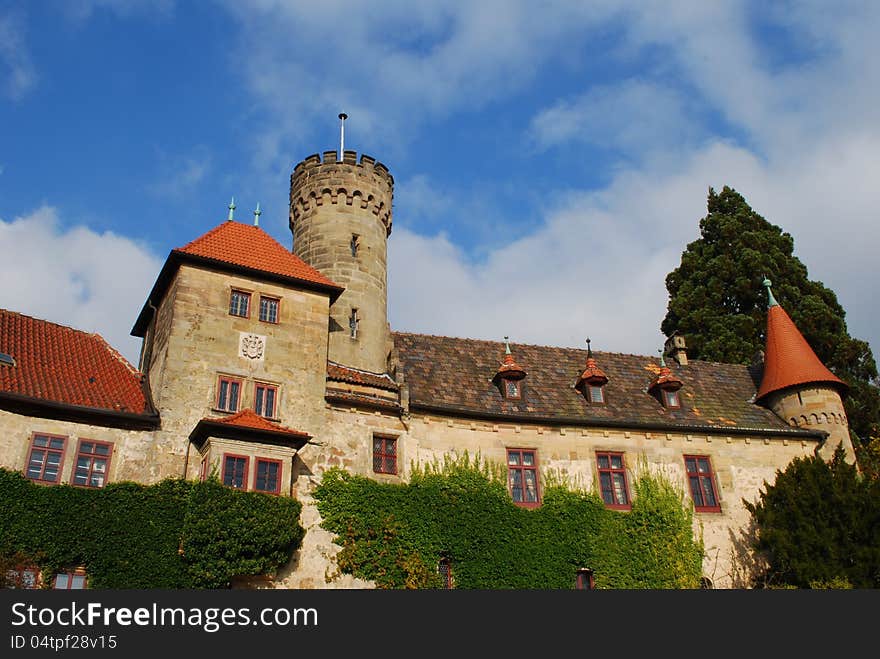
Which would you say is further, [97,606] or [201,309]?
[201,309]

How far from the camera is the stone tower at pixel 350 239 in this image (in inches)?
1066

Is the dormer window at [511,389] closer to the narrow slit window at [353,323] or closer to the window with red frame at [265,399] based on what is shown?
the narrow slit window at [353,323]

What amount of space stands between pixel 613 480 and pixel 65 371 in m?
16.3

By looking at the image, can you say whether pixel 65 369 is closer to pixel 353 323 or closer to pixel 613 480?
pixel 353 323

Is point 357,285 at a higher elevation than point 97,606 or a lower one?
higher

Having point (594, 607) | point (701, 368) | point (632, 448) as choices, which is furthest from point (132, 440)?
point (701, 368)

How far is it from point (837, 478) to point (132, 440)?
1954cm

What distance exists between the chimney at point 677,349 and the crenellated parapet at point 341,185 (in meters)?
12.2

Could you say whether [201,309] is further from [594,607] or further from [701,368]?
[701,368]

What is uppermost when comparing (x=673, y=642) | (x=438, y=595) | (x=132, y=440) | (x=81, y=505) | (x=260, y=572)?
(x=132, y=440)

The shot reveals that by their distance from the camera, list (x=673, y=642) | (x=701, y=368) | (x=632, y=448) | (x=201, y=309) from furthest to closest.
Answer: (x=701, y=368), (x=632, y=448), (x=201, y=309), (x=673, y=642)

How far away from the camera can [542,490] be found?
24656 mm

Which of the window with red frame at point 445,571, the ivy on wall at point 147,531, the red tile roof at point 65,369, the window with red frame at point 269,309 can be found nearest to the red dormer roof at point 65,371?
the red tile roof at point 65,369

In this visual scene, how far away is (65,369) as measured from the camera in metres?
22.3
